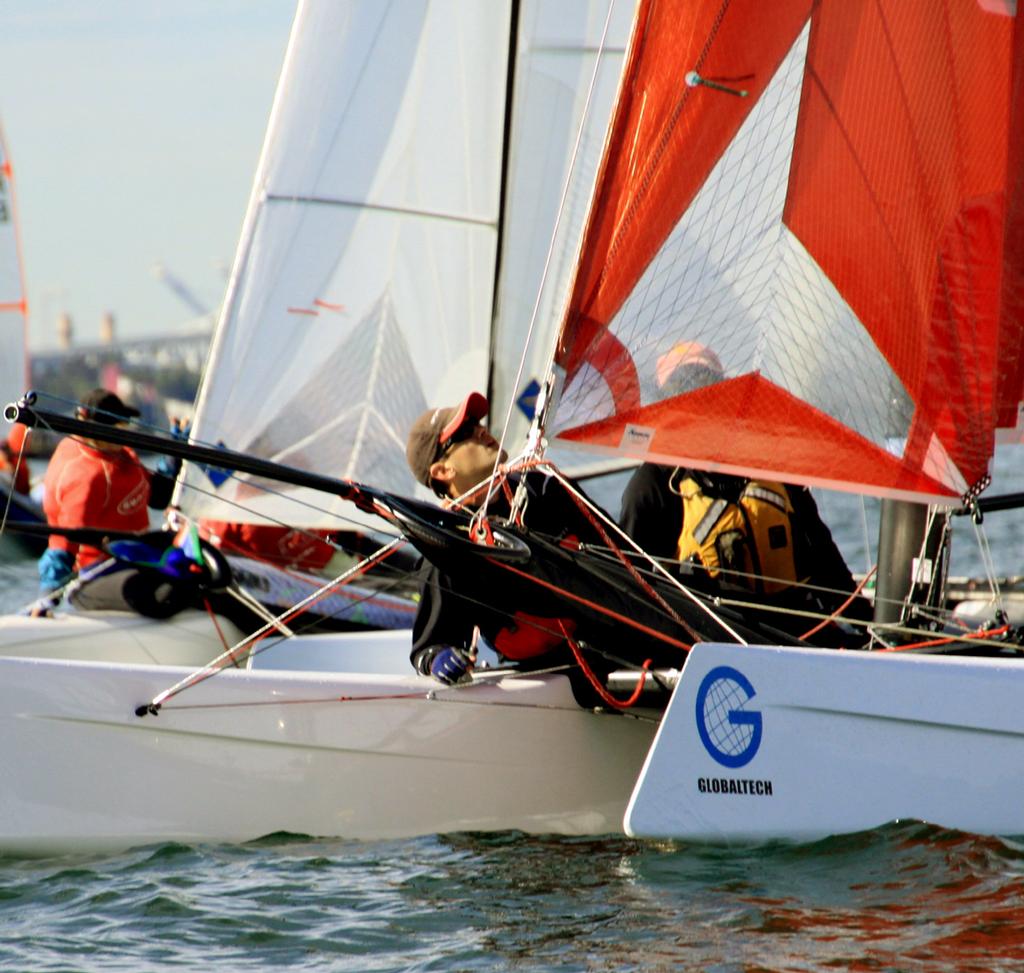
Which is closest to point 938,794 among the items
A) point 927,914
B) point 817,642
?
point 927,914

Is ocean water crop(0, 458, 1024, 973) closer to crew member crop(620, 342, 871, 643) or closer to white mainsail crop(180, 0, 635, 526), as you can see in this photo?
crew member crop(620, 342, 871, 643)

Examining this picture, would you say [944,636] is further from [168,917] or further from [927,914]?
[168,917]

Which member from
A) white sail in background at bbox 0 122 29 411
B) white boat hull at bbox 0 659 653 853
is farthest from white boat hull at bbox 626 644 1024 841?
white sail in background at bbox 0 122 29 411

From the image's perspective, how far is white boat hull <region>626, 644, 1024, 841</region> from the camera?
12.1ft

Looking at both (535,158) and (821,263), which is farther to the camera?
(535,158)

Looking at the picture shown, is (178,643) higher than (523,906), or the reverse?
(178,643)

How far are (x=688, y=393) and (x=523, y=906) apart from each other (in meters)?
1.30

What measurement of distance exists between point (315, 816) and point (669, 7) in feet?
6.85

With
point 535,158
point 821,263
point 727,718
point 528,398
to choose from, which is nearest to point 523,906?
point 727,718

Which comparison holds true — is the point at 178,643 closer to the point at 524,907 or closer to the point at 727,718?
→ the point at 524,907

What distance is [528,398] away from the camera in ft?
24.1

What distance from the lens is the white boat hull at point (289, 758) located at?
12.8 feet

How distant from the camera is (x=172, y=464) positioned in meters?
8.67

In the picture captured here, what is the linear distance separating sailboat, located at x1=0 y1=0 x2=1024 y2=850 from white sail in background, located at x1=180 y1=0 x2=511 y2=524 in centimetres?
289
